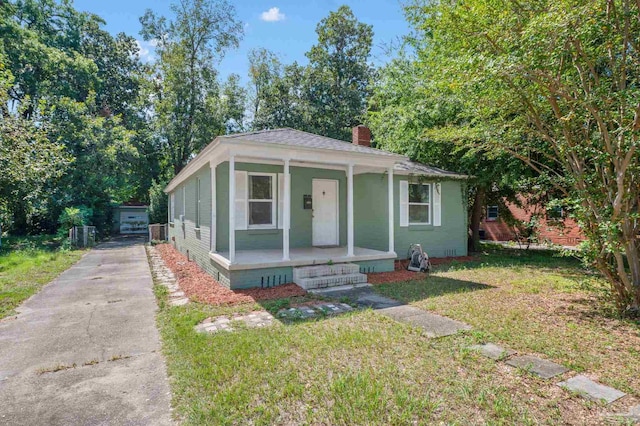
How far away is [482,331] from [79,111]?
21.3 meters

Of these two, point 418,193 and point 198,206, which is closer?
point 198,206

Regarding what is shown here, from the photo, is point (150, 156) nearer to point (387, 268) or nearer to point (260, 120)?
point (260, 120)

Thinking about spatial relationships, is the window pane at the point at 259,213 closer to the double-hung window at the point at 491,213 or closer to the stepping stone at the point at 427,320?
the stepping stone at the point at 427,320

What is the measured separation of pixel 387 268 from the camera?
8.38 metres

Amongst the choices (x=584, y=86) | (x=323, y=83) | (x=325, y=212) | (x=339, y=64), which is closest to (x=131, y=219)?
(x=323, y=83)

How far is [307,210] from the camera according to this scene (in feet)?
30.3

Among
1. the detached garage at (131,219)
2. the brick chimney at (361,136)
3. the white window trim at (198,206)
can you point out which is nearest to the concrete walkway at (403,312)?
the white window trim at (198,206)

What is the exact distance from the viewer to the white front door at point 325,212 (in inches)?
372

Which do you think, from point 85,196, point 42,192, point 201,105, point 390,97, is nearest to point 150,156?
point 201,105

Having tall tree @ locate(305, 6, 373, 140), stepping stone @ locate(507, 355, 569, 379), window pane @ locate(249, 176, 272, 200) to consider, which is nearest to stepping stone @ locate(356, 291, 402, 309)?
stepping stone @ locate(507, 355, 569, 379)

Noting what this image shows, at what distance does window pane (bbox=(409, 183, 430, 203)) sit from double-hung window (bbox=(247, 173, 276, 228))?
4.51 m

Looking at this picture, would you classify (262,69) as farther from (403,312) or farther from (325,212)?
(403,312)

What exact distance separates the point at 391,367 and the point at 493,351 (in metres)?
1.27

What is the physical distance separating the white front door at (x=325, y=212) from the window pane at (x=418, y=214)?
2.54 m
